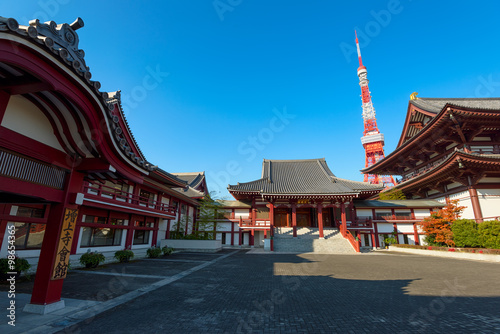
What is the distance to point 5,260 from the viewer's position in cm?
750

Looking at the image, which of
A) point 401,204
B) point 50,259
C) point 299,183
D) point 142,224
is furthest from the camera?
point 299,183

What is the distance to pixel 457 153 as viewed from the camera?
53.6ft

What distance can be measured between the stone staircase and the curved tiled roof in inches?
612

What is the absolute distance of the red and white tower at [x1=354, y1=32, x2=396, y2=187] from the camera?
46922 mm

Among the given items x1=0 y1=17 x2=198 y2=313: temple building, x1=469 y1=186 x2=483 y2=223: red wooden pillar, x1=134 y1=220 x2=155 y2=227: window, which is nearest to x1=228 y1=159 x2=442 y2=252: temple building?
x1=469 y1=186 x2=483 y2=223: red wooden pillar

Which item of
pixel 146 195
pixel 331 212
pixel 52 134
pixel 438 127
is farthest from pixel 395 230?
pixel 52 134

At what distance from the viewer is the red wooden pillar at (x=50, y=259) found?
479cm

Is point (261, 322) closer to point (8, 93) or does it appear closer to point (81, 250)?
point (8, 93)

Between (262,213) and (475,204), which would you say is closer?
(475,204)

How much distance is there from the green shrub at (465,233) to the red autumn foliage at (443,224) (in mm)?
657

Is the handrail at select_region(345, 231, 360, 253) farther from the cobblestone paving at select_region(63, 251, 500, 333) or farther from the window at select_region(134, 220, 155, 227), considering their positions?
the window at select_region(134, 220, 155, 227)

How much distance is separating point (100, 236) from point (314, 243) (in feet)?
54.7

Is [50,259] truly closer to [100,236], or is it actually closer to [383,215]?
[100,236]

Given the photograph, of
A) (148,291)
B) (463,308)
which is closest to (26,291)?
(148,291)
